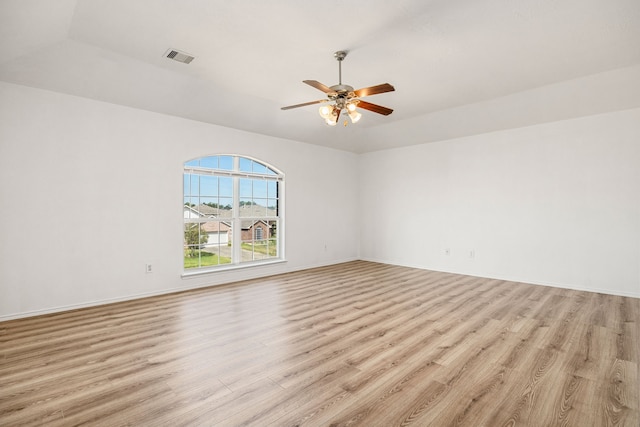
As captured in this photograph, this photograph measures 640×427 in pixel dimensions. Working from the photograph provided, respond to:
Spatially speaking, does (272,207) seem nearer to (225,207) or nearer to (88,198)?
(225,207)

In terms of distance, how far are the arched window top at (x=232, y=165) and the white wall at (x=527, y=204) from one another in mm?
2907

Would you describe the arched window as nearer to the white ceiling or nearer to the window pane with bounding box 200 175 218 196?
the window pane with bounding box 200 175 218 196

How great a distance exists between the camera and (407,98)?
15.4 feet

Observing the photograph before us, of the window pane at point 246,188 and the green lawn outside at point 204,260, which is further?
the window pane at point 246,188

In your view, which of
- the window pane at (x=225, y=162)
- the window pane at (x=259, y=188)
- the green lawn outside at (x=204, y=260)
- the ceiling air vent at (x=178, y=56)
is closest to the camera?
the ceiling air vent at (x=178, y=56)

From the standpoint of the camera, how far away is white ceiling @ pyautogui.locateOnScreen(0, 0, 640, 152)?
2.62 metres

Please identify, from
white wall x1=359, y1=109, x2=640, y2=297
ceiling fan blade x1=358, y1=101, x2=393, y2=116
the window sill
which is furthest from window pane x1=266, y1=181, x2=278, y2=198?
ceiling fan blade x1=358, y1=101, x2=393, y2=116

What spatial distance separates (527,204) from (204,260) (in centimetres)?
567

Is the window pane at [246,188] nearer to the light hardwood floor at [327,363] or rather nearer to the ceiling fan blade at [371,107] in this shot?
the light hardwood floor at [327,363]

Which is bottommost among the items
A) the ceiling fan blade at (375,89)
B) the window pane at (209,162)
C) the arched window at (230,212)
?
the arched window at (230,212)

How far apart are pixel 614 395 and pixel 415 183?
5070 mm

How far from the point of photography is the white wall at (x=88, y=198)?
11.7 feet

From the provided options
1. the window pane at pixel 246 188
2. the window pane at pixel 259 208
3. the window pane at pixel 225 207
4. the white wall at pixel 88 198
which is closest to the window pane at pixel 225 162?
the white wall at pixel 88 198

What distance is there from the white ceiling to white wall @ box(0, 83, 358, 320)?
0.28 meters
